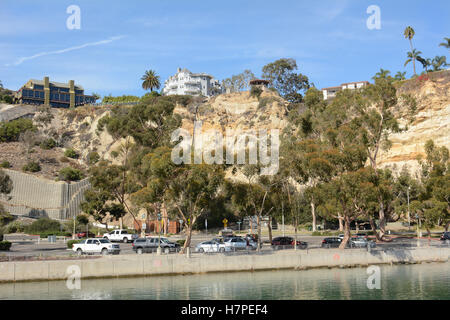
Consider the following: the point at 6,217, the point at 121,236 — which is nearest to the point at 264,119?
the point at 121,236

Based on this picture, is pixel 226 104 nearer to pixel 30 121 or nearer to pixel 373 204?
pixel 30 121

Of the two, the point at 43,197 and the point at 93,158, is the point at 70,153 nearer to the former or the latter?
the point at 93,158

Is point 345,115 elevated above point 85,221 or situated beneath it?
elevated above

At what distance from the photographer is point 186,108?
4875 inches

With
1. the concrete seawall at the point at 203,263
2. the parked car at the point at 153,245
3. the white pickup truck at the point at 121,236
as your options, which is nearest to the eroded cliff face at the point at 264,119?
Answer: the concrete seawall at the point at 203,263

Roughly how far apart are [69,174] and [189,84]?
275ft

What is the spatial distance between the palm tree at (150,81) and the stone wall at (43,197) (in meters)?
43.6

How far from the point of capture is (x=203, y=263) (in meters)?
35.7

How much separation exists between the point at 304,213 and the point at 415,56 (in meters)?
57.4

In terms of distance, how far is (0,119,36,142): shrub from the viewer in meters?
134

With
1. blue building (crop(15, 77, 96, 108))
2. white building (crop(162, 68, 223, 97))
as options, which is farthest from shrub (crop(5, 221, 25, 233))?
white building (crop(162, 68, 223, 97))

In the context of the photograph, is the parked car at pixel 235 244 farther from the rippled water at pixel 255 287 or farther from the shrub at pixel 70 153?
the shrub at pixel 70 153

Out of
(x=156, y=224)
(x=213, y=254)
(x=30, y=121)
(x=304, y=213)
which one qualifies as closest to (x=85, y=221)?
(x=156, y=224)

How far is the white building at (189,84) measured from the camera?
7318 inches
